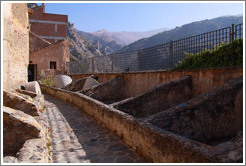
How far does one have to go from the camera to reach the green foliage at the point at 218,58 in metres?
5.38

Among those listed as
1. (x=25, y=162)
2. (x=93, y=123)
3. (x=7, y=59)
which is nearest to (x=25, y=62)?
(x=7, y=59)

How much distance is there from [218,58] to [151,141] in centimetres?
392

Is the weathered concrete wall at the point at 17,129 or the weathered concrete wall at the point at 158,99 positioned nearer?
the weathered concrete wall at the point at 17,129

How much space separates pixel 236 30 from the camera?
17.7 ft

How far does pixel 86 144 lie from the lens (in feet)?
14.7

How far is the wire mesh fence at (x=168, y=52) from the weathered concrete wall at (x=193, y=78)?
27.5 inches

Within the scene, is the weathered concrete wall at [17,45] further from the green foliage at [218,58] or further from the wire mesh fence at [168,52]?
the green foliage at [218,58]

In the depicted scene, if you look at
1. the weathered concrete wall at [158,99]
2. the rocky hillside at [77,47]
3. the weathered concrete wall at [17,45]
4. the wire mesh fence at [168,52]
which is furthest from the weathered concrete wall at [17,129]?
the rocky hillside at [77,47]

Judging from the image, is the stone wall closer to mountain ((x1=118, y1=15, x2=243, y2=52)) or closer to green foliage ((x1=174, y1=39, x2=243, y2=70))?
green foliage ((x1=174, y1=39, x2=243, y2=70))

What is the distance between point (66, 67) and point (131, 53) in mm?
13911

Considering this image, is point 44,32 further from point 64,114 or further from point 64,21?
point 64,114

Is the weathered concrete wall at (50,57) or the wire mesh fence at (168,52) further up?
the weathered concrete wall at (50,57)

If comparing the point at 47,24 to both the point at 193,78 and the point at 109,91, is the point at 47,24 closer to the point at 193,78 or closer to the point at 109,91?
the point at 109,91

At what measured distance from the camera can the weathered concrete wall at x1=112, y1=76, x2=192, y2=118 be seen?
5.64 metres
